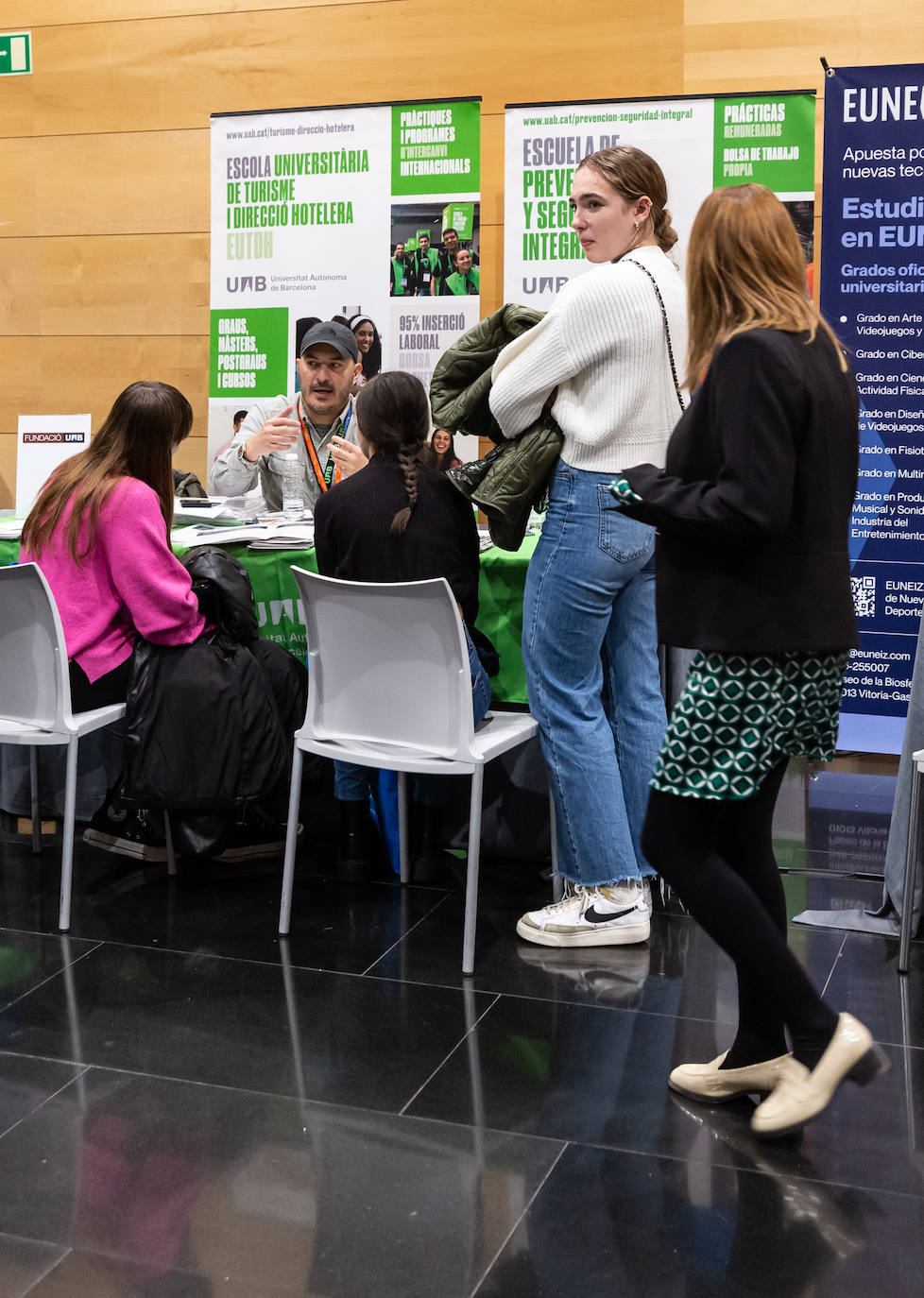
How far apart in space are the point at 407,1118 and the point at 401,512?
1281 millimetres

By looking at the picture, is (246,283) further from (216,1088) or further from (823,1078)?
(823,1078)

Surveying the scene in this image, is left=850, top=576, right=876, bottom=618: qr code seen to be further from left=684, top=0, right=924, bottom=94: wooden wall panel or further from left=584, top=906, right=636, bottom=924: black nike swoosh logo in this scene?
left=584, top=906, right=636, bottom=924: black nike swoosh logo

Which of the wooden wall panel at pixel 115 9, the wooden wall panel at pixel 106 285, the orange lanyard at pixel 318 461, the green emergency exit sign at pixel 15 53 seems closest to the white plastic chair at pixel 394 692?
the orange lanyard at pixel 318 461

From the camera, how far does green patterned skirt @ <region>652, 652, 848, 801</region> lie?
6.35 feet

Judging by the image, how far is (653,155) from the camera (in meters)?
4.77

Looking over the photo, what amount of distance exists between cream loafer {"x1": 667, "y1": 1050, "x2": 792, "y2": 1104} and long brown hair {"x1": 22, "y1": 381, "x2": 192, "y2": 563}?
1692 millimetres

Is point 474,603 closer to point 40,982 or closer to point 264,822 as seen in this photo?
point 264,822

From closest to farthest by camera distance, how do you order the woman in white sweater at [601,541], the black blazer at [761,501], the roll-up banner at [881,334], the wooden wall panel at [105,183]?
the black blazer at [761,501], the woman in white sweater at [601,541], the roll-up banner at [881,334], the wooden wall panel at [105,183]

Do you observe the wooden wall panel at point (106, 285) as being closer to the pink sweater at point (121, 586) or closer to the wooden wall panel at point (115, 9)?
the wooden wall panel at point (115, 9)

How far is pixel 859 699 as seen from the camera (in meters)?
4.45

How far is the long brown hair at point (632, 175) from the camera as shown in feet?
8.64

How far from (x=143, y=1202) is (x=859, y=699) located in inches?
124

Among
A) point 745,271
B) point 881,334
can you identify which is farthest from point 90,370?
point 745,271

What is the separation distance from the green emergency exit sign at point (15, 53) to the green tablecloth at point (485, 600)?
3.30 m
